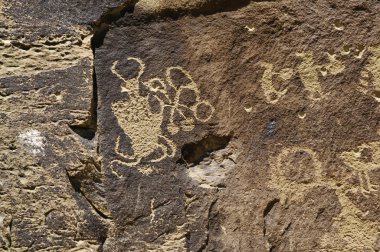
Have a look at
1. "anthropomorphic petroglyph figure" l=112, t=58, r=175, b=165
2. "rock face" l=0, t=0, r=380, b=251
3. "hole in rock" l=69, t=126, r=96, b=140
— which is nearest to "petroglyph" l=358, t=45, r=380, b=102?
"rock face" l=0, t=0, r=380, b=251

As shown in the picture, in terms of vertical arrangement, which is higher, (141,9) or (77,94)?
(141,9)

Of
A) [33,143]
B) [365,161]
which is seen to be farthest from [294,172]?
[33,143]

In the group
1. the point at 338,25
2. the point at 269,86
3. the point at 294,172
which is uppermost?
the point at 338,25

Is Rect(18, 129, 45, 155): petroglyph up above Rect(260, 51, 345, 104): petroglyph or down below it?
below

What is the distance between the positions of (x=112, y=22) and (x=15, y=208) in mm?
467

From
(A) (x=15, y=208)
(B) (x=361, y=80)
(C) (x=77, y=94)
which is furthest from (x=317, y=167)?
(A) (x=15, y=208)

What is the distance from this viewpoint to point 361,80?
1.40m

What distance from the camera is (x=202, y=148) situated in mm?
1444

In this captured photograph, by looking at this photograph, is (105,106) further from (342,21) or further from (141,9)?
(342,21)

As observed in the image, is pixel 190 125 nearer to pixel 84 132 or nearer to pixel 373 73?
pixel 84 132

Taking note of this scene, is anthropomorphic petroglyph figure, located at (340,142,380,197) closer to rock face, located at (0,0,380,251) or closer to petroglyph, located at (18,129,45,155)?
rock face, located at (0,0,380,251)

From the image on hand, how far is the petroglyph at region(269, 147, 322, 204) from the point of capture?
142 centimetres

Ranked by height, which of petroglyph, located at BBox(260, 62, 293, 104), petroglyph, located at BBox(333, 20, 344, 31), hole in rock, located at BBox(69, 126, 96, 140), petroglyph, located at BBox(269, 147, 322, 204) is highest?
petroglyph, located at BBox(333, 20, 344, 31)

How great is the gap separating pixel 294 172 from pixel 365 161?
0.16 meters
